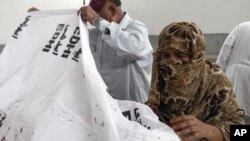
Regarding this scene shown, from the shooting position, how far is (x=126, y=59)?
1818 mm

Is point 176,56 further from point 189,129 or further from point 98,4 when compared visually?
point 98,4

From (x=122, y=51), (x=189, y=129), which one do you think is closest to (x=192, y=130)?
(x=189, y=129)

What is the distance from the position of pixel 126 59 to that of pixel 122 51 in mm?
91

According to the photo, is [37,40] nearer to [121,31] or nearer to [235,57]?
[121,31]

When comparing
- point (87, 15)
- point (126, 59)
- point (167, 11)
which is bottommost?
point (167, 11)

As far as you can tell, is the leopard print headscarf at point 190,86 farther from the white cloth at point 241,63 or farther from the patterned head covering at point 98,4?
the white cloth at point 241,63

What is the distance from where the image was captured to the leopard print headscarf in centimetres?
136

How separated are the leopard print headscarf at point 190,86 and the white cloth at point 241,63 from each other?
1.23 meters

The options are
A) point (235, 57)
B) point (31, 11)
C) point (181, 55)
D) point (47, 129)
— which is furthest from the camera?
point (235, 57)

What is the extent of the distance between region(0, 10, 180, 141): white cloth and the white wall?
175 centimetres

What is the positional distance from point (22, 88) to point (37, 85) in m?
0.07

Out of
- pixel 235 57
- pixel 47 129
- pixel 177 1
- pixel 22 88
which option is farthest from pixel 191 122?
pixel 177 1

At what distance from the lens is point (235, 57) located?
265cm

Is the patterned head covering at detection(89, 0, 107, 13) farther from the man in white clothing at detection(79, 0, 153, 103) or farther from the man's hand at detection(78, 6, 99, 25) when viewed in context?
the man's hand at detection(78, 6, 99, 25)
